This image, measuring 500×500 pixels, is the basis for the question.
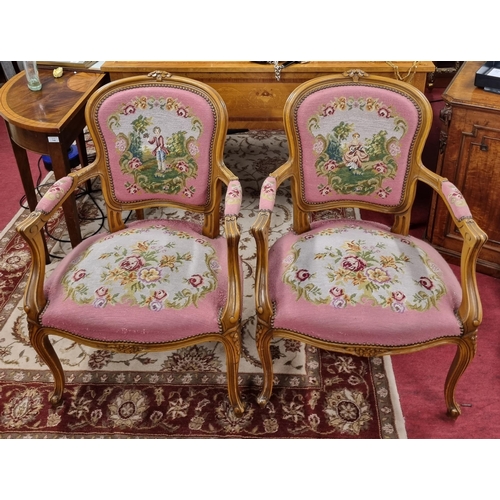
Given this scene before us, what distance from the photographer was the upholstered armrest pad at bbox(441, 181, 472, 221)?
5.91 ft

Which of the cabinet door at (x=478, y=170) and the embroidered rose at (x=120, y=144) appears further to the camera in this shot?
the cabinet door at (x=478, y=170)

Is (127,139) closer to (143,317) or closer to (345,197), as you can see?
(143,317)

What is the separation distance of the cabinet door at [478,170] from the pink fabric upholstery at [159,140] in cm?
107

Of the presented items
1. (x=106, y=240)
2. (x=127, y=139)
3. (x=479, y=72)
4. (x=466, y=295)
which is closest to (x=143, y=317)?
(x=106, y=240)

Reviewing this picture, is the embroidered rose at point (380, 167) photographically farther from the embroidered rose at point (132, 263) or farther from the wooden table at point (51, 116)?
the wooden table at point (51, 116)

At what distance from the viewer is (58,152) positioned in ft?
7.76

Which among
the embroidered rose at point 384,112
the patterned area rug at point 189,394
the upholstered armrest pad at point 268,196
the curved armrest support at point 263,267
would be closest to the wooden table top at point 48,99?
the patterned area rug at point 189,394

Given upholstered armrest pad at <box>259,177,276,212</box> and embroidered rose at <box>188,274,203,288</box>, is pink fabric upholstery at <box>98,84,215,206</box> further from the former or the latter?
embroidered rose at <box>188,274,203,288</box>

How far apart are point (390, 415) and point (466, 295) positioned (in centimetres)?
57

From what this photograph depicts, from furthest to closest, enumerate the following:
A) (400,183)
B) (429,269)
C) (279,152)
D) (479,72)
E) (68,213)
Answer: (279,152) < (68,213) < (479,72) < (400,183) < (429,269)

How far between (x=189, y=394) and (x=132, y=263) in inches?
23.1

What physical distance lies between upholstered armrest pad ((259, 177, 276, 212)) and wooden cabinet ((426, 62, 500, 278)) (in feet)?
2.86

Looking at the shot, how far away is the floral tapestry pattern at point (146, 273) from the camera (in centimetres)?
180

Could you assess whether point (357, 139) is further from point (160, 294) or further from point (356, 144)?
point (160, 294)
